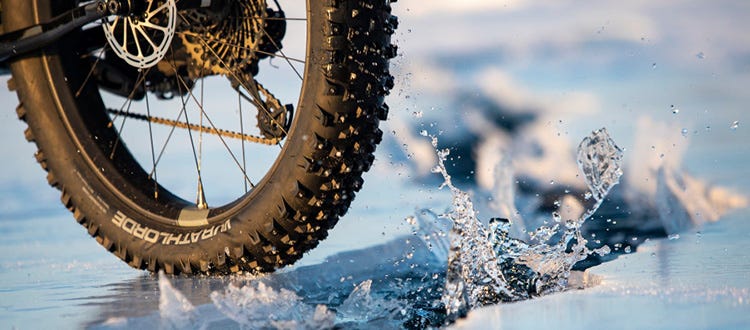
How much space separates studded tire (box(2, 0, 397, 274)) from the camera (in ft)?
8.83

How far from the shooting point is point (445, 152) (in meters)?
3.21

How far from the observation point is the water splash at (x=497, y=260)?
2557mm

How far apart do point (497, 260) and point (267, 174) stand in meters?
0.61

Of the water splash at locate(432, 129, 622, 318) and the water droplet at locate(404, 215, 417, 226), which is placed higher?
the water droplet at locate(404, 215, 417, 226)

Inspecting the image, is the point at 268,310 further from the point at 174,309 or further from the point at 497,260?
the point at 497,260

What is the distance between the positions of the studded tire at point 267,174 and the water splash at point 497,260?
0.31m

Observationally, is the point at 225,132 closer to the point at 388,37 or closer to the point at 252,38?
the point at 252,38

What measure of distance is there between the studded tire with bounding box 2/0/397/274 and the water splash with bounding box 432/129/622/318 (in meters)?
0.31

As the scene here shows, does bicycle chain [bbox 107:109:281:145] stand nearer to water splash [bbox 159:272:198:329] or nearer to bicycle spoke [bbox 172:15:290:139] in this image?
bicycle spoke [bbox 172:15:290:139]

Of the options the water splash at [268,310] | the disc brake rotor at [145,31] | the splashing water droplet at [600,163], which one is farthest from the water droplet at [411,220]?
the disc brake rotor at [145,31]

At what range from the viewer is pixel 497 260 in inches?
111

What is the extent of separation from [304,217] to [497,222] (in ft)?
1.62

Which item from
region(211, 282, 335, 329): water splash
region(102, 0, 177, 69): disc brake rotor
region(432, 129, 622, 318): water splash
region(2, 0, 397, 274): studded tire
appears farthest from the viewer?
region(102, 0, 177, 69): disc brake rotor

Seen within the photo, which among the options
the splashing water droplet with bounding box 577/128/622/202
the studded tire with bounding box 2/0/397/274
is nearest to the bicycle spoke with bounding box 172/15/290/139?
the studded tire with bounding box 2/0/397/274
